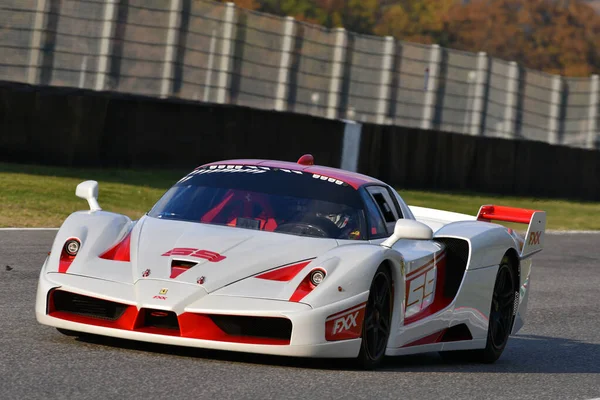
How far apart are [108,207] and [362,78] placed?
15.3m

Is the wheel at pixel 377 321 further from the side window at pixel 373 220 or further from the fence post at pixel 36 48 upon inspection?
the fence post at pixel 36 48

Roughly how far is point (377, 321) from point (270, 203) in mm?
1114

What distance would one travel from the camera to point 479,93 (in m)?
33.3

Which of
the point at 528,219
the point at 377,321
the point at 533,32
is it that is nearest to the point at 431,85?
the point at 528,219

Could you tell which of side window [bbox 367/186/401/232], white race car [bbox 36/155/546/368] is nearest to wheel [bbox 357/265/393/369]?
white race car [bbox 36/155/546/368]

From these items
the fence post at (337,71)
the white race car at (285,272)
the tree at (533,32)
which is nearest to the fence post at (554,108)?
the fence post at (337,71)

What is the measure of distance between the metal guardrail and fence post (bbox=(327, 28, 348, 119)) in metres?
0.03

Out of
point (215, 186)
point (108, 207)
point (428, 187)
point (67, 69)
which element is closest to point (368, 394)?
point (215, 186)

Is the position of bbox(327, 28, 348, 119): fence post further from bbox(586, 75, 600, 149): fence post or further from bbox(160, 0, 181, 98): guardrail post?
bbox(586, 75, 600, 149): fence post

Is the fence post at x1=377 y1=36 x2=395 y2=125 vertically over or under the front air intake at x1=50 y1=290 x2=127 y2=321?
over

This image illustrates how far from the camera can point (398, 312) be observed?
6.85 meters

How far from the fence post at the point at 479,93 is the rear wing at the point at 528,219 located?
78.4 feet

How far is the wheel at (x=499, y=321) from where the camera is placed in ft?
26.2

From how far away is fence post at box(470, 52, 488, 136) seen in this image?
3316 cm
